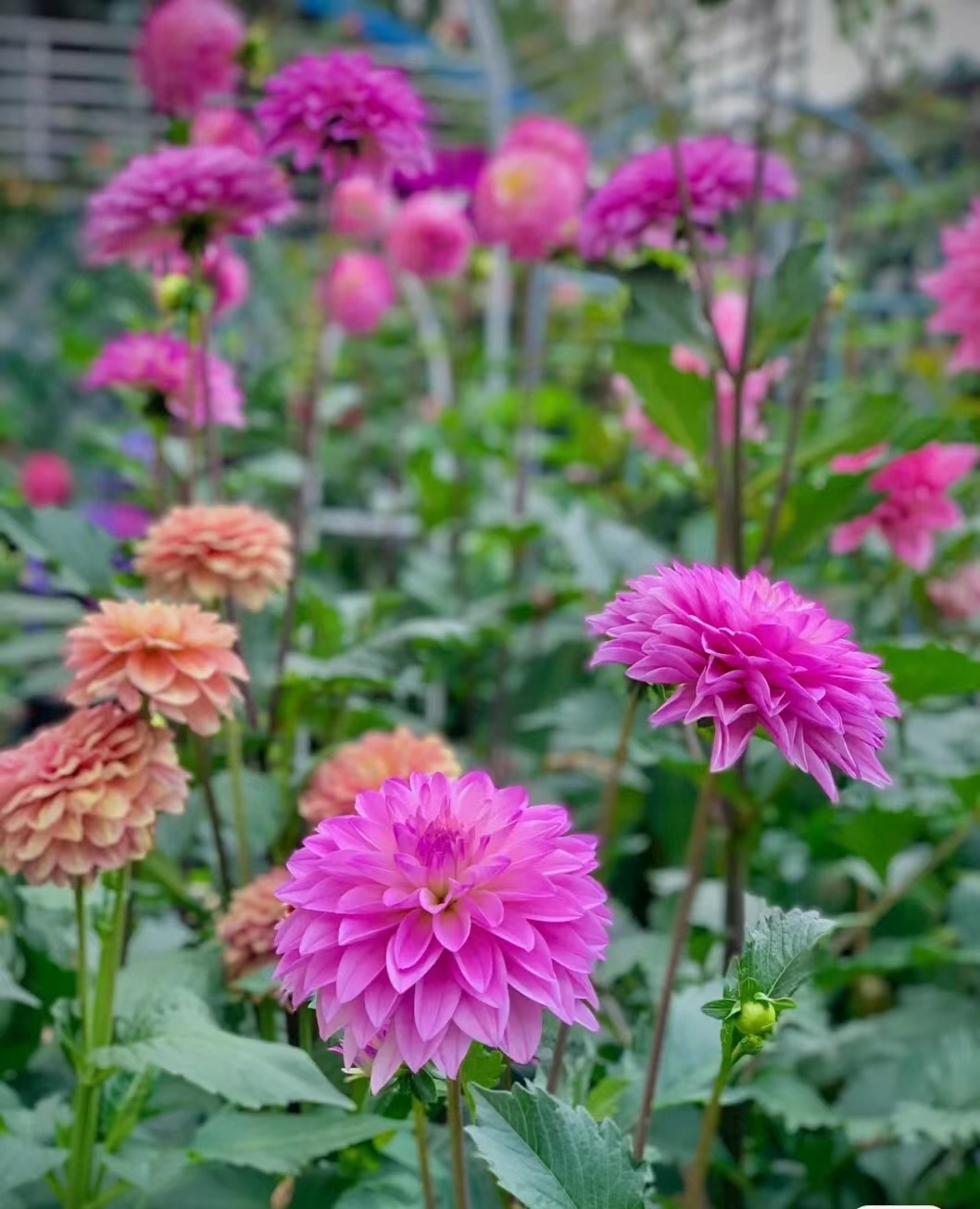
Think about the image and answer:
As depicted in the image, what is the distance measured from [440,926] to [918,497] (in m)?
0.83

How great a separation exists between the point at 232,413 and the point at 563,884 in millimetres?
868

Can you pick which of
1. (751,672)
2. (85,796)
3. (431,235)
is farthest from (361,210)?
(751,672)

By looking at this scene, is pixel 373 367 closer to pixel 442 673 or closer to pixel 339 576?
pixel 339 576

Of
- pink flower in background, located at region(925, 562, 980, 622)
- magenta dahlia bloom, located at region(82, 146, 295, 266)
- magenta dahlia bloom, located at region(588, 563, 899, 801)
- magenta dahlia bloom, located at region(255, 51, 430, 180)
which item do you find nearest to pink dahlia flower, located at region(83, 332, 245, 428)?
magenta dahlia bloom, located at region(82, 146, 295, 266)

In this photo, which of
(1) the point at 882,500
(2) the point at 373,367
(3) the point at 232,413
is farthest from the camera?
(2) the point at 373,367

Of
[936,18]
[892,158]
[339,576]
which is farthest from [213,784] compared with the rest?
[892,158]

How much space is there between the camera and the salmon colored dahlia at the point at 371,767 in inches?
33.1

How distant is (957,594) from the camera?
5.05 feet

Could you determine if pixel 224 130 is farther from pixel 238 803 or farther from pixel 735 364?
pixel 238 803

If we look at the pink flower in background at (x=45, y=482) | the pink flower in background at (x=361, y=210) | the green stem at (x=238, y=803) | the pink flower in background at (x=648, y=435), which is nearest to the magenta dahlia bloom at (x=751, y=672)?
the green stem at (x=238, y=803)

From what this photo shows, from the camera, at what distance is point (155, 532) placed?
89 centimetres

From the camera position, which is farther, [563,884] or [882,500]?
[882,500]

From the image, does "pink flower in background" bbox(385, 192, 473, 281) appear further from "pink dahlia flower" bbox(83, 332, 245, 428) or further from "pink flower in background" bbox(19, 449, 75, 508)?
"pink flower in background" bbox(19, 449, 75, 508)

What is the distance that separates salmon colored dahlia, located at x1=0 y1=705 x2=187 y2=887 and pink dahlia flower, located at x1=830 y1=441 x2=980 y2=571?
2.40 ft
